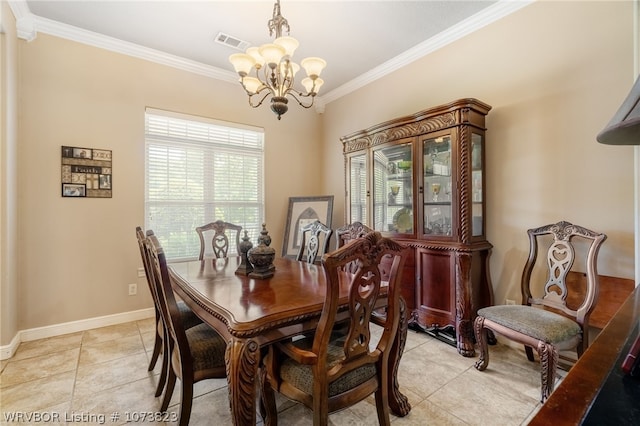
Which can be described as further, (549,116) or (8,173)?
(8,173)

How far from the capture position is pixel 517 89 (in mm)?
2559

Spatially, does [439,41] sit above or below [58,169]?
above

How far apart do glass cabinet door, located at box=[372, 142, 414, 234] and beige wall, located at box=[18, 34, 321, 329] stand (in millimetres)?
2437

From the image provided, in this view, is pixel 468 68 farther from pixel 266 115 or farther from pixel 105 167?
pixel 105 167

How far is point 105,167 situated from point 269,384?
299 cm

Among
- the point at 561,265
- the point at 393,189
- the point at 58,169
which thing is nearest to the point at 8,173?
the point at 58,169

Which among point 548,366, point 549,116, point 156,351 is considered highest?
point 549,116

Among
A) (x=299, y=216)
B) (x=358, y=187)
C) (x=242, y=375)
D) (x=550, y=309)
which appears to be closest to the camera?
(x=242, y=375)

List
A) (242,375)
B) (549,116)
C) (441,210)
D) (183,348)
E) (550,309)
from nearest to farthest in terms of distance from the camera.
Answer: (242,375) → (183,348) → (550,309) → (549,116) → (441,210)

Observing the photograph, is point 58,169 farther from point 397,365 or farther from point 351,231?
point 397,365

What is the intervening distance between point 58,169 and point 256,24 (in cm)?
247

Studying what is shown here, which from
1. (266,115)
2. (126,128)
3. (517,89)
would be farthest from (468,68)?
(126,128)

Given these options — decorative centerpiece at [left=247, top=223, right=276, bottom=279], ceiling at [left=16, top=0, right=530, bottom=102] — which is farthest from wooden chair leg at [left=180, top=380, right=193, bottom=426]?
ceiling at [left=16, top=0, right=530, bottom=102]

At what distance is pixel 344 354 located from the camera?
132 cm
